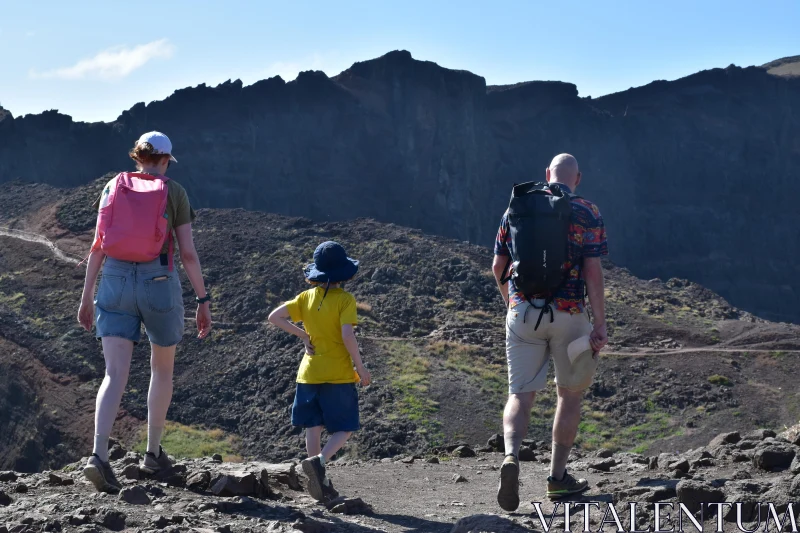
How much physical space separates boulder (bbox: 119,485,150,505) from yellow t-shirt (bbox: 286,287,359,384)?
1.21m

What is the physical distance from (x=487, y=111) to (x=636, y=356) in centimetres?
4263

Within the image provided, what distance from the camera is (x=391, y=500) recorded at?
745cm

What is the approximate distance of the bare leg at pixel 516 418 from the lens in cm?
586

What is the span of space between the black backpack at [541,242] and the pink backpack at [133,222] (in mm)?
2064

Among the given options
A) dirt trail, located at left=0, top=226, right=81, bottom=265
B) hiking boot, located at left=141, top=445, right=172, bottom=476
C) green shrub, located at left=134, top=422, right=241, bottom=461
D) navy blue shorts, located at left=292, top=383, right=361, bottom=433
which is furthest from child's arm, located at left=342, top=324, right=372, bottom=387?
dirt trail, located at left=0, top=226, right=81, bottom=265

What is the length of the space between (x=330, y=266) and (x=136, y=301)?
1220 millimetres

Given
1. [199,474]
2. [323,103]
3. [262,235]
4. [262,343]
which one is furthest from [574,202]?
[323,103]

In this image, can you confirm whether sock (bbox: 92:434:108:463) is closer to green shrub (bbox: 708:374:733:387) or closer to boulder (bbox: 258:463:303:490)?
boulder (bbox: 258:463:303:490)

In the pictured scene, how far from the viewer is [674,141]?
7169 cm

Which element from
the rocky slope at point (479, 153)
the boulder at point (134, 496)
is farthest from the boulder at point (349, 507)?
the rocky slope at point (479, 153)

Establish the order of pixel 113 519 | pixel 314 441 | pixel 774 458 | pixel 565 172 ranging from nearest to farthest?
pixel 113 519
pixel 565 172
pixel 314 441
pixel 774 458

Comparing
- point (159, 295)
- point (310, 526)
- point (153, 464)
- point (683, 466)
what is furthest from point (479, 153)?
point (310, 526)

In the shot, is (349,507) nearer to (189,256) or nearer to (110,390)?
(110,390)

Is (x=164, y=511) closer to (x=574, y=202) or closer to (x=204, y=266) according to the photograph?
(x=574, y=202)
